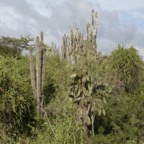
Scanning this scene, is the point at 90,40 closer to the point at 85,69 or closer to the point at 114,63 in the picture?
the point at 114,63

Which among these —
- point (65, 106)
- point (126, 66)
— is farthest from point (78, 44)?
point (65, 106)

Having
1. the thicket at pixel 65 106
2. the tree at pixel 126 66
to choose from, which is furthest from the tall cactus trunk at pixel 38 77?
the tree at pixel 126 66

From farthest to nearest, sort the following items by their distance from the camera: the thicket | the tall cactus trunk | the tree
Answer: the tree → the tall cactus trunk → the thicket

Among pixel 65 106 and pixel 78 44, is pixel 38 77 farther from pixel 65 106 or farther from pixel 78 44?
pixel 78 44

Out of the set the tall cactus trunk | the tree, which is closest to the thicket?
the tall cactus trunk

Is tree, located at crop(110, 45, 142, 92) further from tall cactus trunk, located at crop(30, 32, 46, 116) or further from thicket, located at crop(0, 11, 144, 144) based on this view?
tall cactus trunk, located at crop(30, 32, 46, 116)

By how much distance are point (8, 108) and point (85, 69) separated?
4.19 meters

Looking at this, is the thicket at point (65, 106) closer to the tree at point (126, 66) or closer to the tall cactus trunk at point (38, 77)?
the tall cactus trunk at point (38, 77)

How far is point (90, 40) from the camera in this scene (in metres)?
34.3

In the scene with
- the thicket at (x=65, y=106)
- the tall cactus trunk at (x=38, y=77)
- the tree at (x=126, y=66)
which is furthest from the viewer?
the tree at (x=126, y=66)

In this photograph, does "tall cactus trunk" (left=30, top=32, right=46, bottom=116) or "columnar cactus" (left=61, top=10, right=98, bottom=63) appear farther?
"columnar cactus" (left=61, top=10, right=98, bottom=63)

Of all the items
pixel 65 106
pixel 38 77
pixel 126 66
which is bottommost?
pixel 65 106

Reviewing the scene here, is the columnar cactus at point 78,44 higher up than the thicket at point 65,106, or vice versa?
the columnar cactus at point 78,44

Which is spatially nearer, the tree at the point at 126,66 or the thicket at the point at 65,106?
the thicket at the point at 65,106
